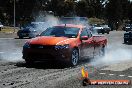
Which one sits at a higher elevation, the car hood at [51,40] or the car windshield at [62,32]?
the car windshield at [62,32]

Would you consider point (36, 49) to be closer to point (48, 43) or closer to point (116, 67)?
point (48, 43)

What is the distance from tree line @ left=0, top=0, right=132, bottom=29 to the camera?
89.6 meters

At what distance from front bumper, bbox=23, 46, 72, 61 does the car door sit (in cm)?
121

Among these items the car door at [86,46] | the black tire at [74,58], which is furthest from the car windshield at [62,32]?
the black tire at [74,58]

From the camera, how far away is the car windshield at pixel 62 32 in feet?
47.8

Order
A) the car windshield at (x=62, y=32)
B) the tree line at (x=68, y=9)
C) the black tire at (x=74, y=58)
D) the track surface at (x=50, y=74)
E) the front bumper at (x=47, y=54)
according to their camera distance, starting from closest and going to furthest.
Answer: the track surface at (x=50, y=74) < the front bumper at (x=47, y=54) < the black tire at (x=74, y=58) < the car windshield at (x=62, y=32) < the tree line at (x=68, y=9)

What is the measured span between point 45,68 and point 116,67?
2.58 m

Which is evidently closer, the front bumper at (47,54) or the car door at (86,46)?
the front bumper at (47,54)

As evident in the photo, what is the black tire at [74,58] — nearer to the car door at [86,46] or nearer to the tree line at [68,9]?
the car door at [86,46]

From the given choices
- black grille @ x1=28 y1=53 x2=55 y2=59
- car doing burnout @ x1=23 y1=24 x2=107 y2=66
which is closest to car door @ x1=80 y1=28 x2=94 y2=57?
car doing burnout @ x1=23 y1=24 x2=107 y2=66

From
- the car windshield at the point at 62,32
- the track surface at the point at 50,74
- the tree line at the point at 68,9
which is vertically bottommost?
the tree line at the point at 68,9

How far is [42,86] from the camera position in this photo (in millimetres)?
9328

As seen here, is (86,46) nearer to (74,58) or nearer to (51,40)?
(74,58)

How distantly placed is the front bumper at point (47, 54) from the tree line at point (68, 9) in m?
72.2
